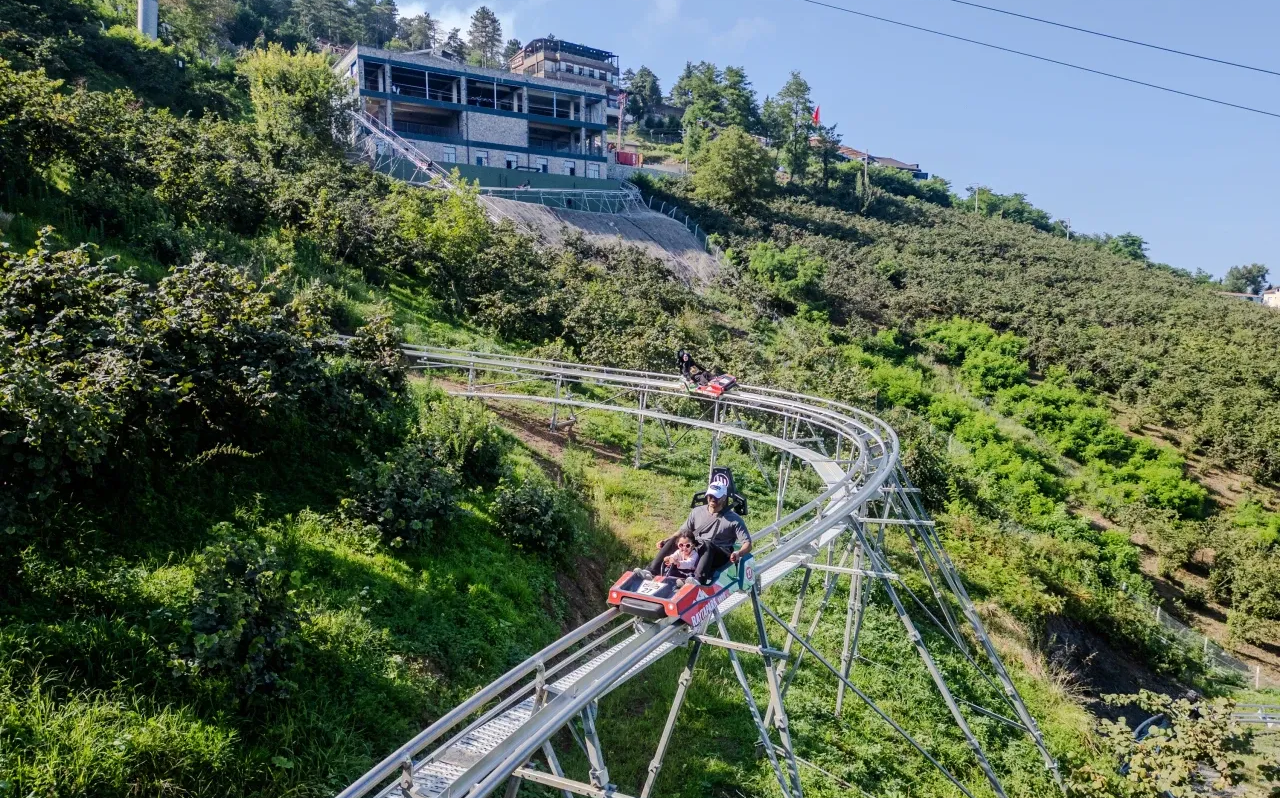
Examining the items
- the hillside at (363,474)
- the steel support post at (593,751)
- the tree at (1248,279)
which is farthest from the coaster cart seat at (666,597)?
the tree at (1248,279)

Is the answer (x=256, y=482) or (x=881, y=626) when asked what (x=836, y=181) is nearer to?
(x=881, y=626)

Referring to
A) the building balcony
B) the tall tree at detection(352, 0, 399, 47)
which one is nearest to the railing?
the building balcony

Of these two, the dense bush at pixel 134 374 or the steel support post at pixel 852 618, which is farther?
the steel support post at pixel 852 618

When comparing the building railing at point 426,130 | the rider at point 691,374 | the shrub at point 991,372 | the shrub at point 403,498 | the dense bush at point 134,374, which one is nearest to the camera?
the dense bush at point 134,374

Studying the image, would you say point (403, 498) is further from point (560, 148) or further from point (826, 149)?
point (826, 149)

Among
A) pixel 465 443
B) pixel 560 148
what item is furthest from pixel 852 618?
pixel 560 148

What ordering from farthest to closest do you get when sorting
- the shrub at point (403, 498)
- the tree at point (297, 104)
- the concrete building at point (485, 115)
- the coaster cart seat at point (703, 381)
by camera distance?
the concrete building at point (485, 115) < the tree at point (297, 104) < the coaster cart seat at point (703, 381) < the shrub at point (403, 498)

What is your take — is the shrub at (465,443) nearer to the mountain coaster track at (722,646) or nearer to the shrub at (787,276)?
the mountain coaster track at (722,646)
